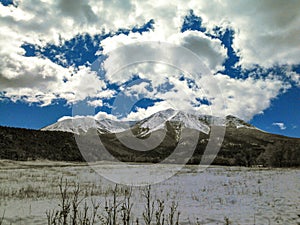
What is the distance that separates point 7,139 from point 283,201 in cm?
10566

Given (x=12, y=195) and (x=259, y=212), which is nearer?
(x=259, y=212)

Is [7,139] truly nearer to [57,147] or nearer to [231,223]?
[57,147]

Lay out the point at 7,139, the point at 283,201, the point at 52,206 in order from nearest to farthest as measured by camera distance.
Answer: the point at 52,206 < the point at 283,201 < the point at 7,139

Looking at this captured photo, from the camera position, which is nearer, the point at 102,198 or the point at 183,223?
the point at 183,223

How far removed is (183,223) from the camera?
9.77 m

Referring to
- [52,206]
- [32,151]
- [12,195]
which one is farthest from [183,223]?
[32,151]

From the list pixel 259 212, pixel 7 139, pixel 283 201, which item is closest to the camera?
pixel 259 212

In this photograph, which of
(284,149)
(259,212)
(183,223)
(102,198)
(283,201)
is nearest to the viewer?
(183,223)

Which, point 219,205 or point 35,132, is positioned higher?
point 35,132

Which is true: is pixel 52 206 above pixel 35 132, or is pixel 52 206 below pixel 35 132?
below

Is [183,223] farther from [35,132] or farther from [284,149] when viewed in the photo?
[35,132]

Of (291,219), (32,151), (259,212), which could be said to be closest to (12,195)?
(259,212)

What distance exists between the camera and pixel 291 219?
10.2 metres

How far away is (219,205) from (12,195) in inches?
430
